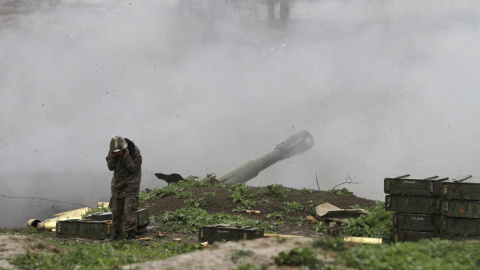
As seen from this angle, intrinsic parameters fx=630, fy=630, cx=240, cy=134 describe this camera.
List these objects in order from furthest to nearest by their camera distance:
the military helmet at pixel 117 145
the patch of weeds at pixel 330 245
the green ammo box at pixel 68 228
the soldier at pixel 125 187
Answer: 1. the green ammo box at pixel 68 228
2. the soldier at pixel 125 187
3. the military helmet at pixel 117 145
4. the patch of weeds at pixel 330 245

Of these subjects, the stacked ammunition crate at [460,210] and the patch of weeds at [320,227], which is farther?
the patch of weeds at [320,227]

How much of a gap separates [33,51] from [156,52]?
18.6ft

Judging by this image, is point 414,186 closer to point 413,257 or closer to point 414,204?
point 414,204

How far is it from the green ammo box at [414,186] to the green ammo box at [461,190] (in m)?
0.22

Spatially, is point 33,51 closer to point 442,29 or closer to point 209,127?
point 209,127

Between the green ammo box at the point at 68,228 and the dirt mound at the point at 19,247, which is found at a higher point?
the green ammo box at the point at 68,228

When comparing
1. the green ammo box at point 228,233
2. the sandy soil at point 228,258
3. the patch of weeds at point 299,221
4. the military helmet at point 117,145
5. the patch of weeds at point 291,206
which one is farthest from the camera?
the patch of weeds at point 291,206

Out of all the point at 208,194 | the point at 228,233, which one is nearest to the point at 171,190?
the point at 208,194

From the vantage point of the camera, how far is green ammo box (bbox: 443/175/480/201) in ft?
36.6

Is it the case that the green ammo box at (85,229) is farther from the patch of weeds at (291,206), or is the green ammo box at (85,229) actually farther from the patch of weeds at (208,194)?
the patch of weeds at (291,206)

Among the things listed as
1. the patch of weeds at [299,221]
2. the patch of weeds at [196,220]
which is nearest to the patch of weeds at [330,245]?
the patch of weeds at [196,220]

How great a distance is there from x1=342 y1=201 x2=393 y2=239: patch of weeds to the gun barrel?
24.0ft

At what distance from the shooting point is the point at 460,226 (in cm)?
1130

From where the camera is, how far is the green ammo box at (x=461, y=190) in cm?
1116
